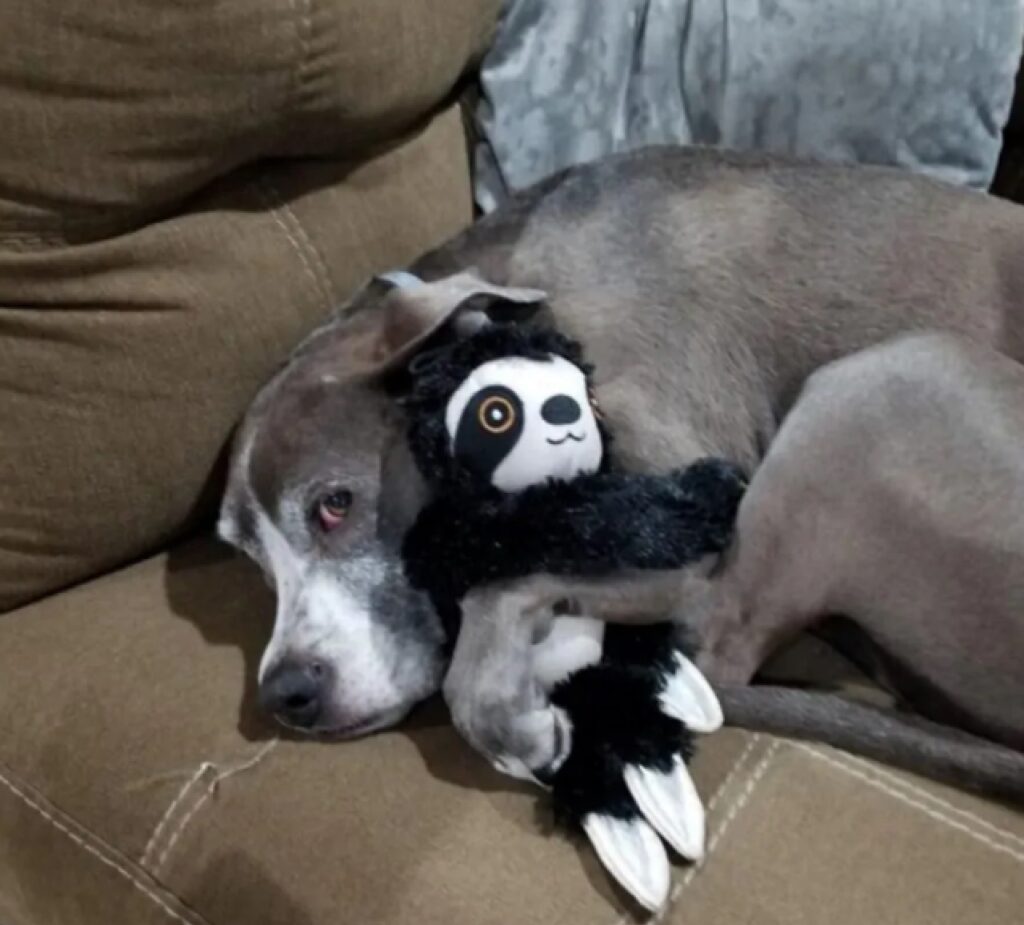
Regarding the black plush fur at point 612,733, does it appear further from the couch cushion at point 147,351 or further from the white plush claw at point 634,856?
the couch cushion at point 147,351

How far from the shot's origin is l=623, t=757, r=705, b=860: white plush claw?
128cm

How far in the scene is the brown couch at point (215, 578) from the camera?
1.29 meters

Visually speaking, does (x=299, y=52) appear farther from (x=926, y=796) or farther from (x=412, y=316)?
(x=926, y=796)

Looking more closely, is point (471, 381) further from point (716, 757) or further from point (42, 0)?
point (42, 0)

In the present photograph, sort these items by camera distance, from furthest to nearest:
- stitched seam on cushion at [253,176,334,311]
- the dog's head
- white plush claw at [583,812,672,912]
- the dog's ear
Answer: stitched seam on cushion at [253,176,334,311] → the dog's ear → the dog's head → white plush claw at [583,812,672,912]

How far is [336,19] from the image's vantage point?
1.58 meters

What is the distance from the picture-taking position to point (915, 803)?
52.7 inches

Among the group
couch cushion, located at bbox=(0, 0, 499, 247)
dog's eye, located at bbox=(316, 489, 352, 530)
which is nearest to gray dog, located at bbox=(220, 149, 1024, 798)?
dog's eye, located at bbox=(316, 489, 352, 530)

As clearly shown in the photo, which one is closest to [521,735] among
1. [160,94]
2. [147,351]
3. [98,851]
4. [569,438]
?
[569,438]

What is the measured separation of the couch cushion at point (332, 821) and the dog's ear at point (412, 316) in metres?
0.33

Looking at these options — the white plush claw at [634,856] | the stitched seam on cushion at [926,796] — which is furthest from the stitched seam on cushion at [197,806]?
the stitched seam on cushion at [926,796]

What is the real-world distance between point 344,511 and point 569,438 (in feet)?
0.95

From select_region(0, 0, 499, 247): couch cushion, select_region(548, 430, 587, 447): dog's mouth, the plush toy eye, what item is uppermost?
select_region(0, 0, 499, 247): couch cushion

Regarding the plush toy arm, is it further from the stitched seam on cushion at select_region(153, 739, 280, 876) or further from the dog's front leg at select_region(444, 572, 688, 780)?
the stitched seam on cushion at select_region(153, 739, 280, 876)
